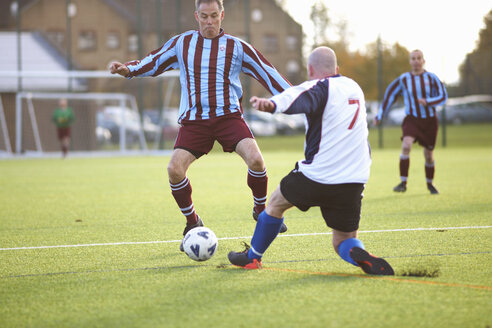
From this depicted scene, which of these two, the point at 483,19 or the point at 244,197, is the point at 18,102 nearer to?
the point at 244,197

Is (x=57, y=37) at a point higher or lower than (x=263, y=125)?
higher

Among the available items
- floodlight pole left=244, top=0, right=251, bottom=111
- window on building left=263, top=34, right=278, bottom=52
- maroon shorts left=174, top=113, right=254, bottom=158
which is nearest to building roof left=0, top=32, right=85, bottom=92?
floodlight pole left=244, top=0, right=251, bottom=111

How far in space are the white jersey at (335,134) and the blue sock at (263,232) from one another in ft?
1.31

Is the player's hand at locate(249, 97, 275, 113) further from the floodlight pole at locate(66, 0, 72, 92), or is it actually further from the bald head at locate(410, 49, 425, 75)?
the floodlight pole at locate(66, 0, 72, 92)

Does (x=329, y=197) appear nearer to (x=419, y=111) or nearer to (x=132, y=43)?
(x=419, y=111)

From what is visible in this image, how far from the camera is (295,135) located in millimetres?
31906

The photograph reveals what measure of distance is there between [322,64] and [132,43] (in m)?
22.5

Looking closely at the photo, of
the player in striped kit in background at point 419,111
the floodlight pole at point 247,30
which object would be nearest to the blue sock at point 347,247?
the player in striped kit in background at point 419,111

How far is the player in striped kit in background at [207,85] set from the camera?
5324 mm

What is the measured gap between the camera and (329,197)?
3.88 meters

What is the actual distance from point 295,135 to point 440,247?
2710 cm

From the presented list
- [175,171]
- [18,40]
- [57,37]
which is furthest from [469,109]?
[175,171]

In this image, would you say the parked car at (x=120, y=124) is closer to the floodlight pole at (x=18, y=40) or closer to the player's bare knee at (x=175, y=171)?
the floodlight pole at (x=18, y=40)

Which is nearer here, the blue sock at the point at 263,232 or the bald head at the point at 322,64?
the bald head at the point at 322,64
